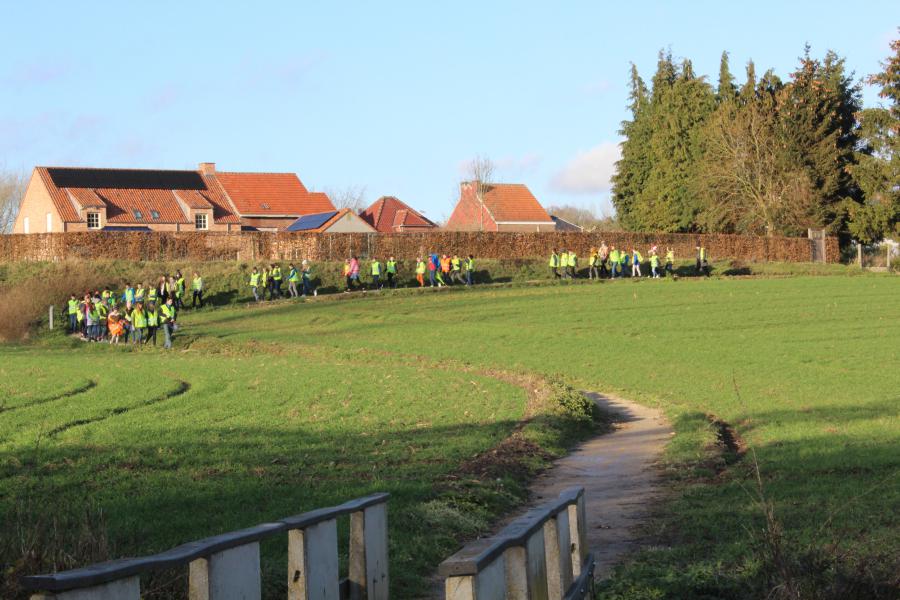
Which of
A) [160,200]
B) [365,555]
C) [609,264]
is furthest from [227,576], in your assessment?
[160,200]

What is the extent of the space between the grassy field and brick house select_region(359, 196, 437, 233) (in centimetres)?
5801

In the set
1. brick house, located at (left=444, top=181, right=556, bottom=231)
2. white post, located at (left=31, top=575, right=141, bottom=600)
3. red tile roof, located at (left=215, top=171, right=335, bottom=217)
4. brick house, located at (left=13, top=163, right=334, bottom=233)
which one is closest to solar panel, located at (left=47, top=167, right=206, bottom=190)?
brick house, located at (left=13, top=163, right=334, bottom=233)

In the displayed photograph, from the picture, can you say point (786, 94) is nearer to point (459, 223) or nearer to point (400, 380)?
point (459, 223)

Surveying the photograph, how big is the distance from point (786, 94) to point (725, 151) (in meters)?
5.55

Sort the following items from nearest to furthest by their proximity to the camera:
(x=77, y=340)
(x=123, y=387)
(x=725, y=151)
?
(x=123, y=387) < (x=77, y=340) < (x=725, y=151)

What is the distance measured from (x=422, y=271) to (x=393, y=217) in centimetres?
5038

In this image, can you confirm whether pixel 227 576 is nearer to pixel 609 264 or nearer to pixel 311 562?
pixel 311 562

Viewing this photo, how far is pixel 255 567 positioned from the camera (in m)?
5.09

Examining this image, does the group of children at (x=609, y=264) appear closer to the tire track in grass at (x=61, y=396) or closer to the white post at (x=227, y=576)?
the tire track in grass at (x=61, y=396)

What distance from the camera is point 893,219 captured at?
71562mm

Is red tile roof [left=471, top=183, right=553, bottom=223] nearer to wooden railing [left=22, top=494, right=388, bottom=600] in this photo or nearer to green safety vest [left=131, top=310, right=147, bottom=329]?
green safety vest [left=131, top=310, right=147, bottom=329]

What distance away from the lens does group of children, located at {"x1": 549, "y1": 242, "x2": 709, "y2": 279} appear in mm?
58156

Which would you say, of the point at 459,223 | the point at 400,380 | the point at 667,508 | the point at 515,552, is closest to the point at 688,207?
the point at 459,223

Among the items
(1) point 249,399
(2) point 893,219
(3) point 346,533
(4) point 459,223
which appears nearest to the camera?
(3) point 346,533
